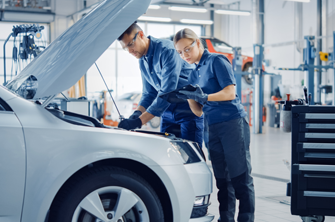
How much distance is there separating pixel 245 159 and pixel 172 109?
81 centimetres

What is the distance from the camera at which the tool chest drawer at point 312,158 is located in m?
2.29

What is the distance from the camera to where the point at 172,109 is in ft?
10.3

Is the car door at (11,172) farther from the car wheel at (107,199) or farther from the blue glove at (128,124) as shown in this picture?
the blue glove at (128,124)

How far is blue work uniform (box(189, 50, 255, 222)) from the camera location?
262cm

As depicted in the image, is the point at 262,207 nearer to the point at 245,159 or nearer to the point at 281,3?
the point at 245,159

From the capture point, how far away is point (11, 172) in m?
1.83

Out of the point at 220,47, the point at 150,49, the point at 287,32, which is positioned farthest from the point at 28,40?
the point at 287,32

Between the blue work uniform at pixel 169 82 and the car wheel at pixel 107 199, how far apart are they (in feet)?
2.97

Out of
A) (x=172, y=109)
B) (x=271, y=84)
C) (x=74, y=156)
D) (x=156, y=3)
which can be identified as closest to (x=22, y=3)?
(x=156, y=3)

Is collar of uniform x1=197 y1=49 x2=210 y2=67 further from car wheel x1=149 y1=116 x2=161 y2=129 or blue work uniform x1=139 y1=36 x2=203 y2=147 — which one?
car wheel x1=149 y1=116 x2=161 y2=129

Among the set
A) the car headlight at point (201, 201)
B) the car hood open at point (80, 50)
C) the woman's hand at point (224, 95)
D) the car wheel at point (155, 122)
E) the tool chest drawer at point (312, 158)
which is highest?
the car hood open at point (80, 50)

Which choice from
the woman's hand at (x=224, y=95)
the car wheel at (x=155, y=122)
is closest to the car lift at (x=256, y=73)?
the car wheel at (x=155, y=122)

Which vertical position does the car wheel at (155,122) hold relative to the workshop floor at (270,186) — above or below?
above

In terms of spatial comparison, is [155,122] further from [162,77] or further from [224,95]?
[224,95]
